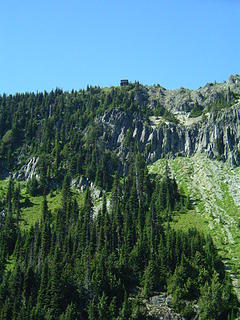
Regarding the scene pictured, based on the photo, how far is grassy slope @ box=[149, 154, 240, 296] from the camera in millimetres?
135125

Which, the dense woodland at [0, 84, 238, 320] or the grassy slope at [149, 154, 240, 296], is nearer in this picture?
the dense woodland at [0, 84, 238, 320]

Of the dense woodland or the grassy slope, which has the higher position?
the grassy slope

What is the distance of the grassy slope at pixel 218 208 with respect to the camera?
13512 cm

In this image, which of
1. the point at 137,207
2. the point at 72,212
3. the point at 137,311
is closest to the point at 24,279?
the point at 137,311

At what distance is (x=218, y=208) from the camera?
537 feet

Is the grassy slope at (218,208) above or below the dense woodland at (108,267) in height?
above

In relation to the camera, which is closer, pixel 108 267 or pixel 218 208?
pixel 108 267

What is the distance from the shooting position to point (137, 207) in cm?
16588

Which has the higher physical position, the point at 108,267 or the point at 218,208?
the point at 218,208

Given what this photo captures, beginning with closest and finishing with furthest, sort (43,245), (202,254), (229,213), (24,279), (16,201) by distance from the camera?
(24,279) < (202,254) < (43,245) < (229,213) < (16,201)

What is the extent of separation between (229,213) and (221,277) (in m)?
42.4

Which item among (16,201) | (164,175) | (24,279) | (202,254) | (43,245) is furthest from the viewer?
(164,175)

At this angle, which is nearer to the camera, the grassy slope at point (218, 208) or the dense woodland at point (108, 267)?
the dense woodland at point (108, 267)

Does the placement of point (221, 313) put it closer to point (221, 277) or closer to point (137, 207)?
point (221, 277)
